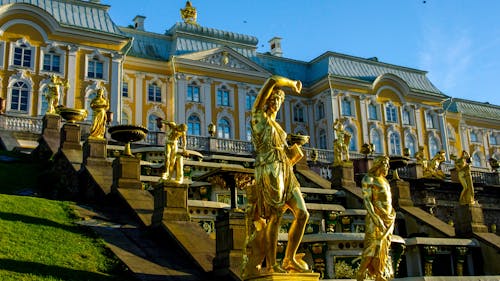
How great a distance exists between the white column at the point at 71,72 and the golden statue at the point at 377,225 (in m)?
36.6

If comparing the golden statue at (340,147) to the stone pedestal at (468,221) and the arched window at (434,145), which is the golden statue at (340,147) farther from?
the arched window at (434,145)

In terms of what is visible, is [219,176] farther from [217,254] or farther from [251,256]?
[251,256]

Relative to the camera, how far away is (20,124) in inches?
1244

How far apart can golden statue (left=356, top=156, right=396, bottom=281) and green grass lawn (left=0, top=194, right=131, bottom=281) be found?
4.24 meters

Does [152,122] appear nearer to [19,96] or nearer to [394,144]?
[19,96]

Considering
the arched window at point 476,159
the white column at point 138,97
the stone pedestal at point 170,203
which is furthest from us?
the arched window at point 476,159

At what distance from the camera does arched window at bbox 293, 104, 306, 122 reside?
57.6 meters

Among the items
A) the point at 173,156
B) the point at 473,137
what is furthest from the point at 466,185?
the point at 473,137

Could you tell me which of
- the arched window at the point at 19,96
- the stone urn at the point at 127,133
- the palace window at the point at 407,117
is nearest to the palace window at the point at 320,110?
the palace window at the point at 407,117

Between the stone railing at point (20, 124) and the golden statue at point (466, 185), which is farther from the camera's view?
the stone railing at point (20, 124)

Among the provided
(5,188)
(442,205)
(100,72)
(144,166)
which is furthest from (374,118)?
(5,188)

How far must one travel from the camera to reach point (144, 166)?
2206 centimetres

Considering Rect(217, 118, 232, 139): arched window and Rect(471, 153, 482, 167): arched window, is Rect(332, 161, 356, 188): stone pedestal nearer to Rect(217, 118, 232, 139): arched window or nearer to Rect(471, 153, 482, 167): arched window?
Rect(217, 118, 232, 139): arched window

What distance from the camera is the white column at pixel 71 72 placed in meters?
44.2
